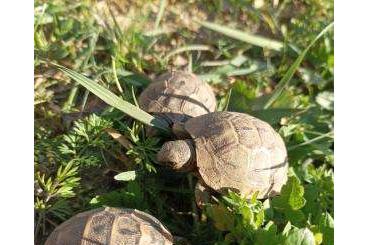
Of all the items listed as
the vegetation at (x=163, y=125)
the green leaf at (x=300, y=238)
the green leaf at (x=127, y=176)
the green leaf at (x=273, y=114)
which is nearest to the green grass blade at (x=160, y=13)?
the vegetation at (x=163, y=125)

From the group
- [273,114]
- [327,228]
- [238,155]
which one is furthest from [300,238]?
[273,114]

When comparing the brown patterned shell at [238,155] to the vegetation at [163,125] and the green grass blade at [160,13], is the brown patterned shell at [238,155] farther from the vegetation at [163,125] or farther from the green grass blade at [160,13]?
the green grass blade at [160,13]

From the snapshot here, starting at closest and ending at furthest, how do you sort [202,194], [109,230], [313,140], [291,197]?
1. [109,230]
2. [291,197]
3. [202,194]
4. [313,140]

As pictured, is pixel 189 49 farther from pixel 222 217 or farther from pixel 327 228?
pixel 327 228

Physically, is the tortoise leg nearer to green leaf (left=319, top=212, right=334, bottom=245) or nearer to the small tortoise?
the small tortoise

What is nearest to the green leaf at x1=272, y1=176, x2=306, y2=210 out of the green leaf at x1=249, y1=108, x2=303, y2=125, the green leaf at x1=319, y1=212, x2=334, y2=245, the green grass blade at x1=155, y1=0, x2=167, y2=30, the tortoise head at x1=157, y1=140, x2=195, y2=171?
the green leaf at x1=319, y1=212, x2=334, y2=245

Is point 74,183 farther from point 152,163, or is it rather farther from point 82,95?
point 82,95
